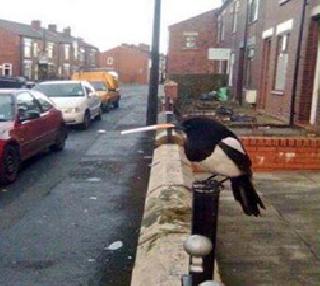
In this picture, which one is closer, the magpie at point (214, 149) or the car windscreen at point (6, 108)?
the magpie at point (214, 149)

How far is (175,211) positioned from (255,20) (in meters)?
18.7

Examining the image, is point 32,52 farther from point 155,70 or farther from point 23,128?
point 23,128

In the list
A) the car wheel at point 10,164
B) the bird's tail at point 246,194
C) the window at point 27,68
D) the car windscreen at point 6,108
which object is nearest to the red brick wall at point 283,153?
the car wheel at point 10,164

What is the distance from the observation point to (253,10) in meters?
22.6

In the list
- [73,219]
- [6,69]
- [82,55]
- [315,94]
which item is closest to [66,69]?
[82,55]

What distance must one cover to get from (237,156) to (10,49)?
60506 mm

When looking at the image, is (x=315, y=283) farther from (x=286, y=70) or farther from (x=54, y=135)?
(x=286, y=70)

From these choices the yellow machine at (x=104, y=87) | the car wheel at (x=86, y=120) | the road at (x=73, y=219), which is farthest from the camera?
the yellow machine at (x=104, y=87)

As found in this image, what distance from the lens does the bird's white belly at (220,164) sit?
2869 millimetres

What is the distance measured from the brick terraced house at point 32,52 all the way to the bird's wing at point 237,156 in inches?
1951

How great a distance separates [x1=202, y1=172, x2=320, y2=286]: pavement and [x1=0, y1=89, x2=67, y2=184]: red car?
3749mm

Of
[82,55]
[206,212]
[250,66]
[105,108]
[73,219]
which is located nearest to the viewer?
[206,212]

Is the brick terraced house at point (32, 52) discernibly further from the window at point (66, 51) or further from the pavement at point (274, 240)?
the pavement at point (274, 240)

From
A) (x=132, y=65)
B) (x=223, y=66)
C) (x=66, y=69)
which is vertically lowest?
(x=66, y=69)
